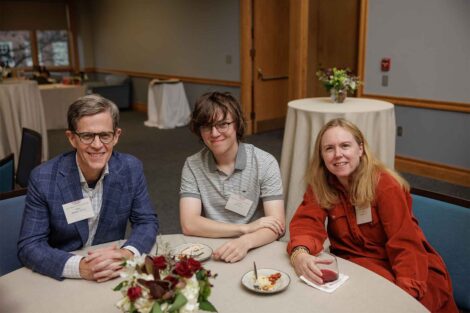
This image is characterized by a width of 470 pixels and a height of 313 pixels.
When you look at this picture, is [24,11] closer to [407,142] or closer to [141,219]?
[407,142]

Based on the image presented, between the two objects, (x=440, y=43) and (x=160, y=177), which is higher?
(x=440, y=43)

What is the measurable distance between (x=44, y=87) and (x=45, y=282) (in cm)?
716

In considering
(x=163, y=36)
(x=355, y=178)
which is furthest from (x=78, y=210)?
(x=163, y=36)

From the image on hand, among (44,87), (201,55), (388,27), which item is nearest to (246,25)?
(201,55)

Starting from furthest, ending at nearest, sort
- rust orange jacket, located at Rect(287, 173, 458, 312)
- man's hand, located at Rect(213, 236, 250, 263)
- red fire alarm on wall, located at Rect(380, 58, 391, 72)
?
red fire alarm on wall, located at Rect(380, 58, 391, 72) < rust orange jacket, located at Rect(287, 173, 458, 312) < man's hand, located at Rect(213, 236, 250, 263)

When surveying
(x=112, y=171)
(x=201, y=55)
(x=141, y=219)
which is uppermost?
(x=201, y=55)

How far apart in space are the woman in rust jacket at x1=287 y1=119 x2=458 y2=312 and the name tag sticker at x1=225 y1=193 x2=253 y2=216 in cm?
25

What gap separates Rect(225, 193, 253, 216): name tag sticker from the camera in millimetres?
1870

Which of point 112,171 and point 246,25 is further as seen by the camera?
point 246,25

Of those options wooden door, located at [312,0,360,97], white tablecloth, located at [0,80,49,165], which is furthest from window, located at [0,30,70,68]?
wooden door, located at [312,0,360,97]

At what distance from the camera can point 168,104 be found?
7785 millimetres

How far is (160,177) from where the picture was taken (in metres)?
4.97

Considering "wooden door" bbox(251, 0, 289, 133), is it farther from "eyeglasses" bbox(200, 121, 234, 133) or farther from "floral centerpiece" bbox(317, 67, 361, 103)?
"eyeglasses" bbox(200, 121, 234, 133)

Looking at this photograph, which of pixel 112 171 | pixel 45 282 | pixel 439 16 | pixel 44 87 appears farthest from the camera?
pixel 44 87
